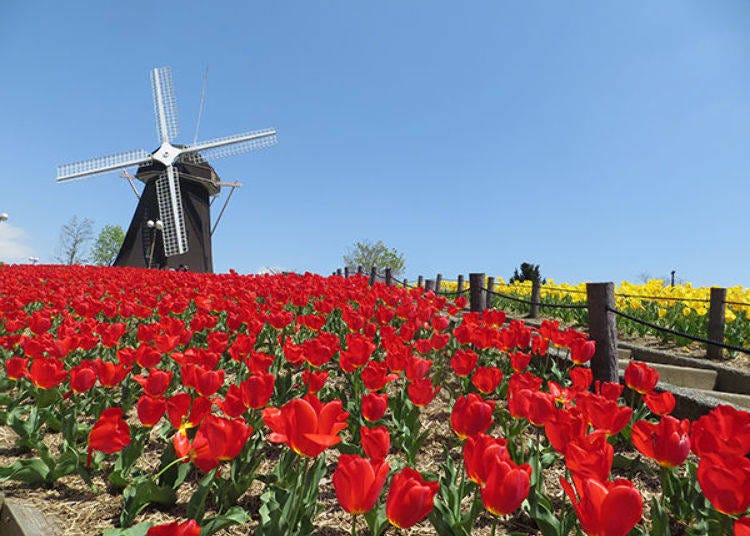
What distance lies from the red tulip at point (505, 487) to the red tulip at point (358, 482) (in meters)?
0.34

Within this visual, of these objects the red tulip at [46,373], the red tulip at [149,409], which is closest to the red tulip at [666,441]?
the red tulip at [149,409]

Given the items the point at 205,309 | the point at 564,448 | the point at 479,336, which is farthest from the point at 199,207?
the point at 564,448

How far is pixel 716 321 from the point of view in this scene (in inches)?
312

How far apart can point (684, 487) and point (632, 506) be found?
162 centimetres

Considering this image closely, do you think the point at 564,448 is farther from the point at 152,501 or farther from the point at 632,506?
the point at 152,501

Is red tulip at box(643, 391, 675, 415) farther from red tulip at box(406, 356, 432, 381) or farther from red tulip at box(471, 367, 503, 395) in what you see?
red tulip at box(406, 356, 432, 381)

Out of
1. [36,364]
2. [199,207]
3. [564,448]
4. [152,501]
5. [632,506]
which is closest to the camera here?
[632,506]

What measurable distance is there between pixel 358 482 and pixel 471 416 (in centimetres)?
83

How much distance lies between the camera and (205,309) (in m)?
5.15

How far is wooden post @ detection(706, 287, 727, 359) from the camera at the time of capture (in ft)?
25.5

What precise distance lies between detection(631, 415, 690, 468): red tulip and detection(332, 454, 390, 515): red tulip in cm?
123

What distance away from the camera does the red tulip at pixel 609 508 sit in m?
1.21

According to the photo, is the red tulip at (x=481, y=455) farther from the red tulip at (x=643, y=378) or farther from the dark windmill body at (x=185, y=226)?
the dark windmill body at (x=185, y=226)

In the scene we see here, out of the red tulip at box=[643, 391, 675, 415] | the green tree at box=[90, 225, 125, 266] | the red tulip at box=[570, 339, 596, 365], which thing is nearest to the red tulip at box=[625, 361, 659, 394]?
the red tulip at box=[643, 391, 675, 415]
